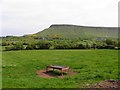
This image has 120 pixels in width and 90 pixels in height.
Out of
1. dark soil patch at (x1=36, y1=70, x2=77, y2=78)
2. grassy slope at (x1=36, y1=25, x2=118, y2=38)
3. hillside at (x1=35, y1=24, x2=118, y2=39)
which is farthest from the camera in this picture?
hillside at (x1=35, y1=24, x2=118, y2=39)

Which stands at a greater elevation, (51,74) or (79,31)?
(79,31)

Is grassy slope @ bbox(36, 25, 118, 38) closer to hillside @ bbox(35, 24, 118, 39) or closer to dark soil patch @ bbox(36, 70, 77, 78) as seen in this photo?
hillside @ bbox(35, 24, 118, 39)

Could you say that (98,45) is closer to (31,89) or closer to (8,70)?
(8,70)

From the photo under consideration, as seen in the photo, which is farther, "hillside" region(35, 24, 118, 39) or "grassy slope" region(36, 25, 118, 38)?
"hillside" region(35, 24, 118, 39)

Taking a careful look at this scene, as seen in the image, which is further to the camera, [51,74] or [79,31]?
[79,31]

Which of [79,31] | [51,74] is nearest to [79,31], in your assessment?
[79,31]

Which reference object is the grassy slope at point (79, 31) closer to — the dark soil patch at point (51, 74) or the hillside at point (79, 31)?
the hillside at point (79, 31)

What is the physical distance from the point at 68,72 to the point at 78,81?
16.7ft

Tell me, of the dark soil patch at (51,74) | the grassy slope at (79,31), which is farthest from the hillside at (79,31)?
the dark soil patch at (51,74)

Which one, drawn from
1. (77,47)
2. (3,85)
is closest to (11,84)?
(3,85)

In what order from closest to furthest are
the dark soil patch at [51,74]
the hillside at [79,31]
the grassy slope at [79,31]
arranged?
the dark soil patch at [51,74] → the grassy slope at [79,31] → the hillside at [79,31]

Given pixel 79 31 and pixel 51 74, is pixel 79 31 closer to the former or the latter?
pixel 79 31

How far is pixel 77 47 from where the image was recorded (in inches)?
2302

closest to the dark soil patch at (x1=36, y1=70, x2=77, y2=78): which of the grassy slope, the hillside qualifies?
the hillside
